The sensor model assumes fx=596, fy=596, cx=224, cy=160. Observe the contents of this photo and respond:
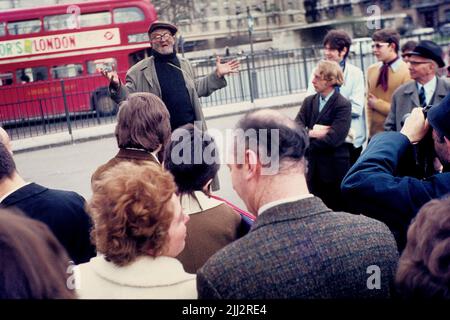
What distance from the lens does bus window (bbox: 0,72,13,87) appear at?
15445mm

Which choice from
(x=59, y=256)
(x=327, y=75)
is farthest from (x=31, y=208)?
(x=327, y=75)

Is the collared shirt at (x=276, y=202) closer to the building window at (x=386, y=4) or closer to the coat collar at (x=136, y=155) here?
the coat collar at (x=136, y=155)

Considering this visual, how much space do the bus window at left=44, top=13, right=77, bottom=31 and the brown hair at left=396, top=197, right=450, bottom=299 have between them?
15642 millimetres

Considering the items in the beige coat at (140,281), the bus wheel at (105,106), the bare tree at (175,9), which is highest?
the bare tree at (175,9)

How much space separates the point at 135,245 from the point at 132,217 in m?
0.08

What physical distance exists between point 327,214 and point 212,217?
0.73 meters

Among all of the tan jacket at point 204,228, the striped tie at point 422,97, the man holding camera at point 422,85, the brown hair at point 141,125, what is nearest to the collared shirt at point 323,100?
the man holding camera at point 422,85

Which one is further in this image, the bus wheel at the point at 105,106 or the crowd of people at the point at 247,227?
the bus wheel at the point at 105,106

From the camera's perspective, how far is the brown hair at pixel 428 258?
3.87ft

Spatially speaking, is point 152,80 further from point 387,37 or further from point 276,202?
point 276,202

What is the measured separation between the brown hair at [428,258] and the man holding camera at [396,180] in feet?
1.75

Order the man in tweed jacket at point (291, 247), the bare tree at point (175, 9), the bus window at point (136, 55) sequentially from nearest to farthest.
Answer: the man in tweed jacket at point (291, 247) < the bus window at point (136, 55) < the bare tree at point (175, 9)

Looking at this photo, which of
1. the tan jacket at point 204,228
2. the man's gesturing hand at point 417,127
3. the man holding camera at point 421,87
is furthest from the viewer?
the man holding camera at point 421,87
